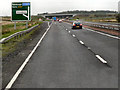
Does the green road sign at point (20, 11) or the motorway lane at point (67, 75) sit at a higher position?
the green road sign at point (20, 11)

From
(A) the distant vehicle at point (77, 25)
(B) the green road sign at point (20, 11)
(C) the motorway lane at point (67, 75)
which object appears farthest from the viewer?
(A) the distant vehicle at point (77, 25)

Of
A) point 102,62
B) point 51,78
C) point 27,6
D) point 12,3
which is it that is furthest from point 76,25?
point 51,78

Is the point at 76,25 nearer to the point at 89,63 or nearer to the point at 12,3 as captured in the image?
the point at 12,3

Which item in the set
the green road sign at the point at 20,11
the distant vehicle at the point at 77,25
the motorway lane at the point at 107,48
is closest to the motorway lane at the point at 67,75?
the motorway lane at the point at 107,48

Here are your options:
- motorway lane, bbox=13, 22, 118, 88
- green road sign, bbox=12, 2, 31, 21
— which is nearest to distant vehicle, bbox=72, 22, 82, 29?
green road sign, bbox=12, 2, 31, 21

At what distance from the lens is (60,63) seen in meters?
7.78

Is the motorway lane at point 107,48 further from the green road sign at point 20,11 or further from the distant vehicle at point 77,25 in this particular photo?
the distant vehicle at point 77,25

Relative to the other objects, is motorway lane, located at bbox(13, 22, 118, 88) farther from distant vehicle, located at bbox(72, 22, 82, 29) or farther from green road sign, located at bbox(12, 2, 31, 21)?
distant vehicle, located at bbox(72, 22, 82, 29)

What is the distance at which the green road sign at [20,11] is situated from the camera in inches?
1051

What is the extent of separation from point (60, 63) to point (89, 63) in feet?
4.14

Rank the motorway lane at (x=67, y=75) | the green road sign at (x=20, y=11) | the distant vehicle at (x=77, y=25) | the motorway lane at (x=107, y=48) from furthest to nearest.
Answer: the distant vehicle at (x=77, y=25)
the green road sign at (x=20, y=11)
the motorway lane at (x=107, y=48)
the motorway lane at (x=67, y=75)

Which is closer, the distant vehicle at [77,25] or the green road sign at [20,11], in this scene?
the green road sign at [20,11]

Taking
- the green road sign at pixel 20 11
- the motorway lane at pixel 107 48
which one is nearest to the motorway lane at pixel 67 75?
the motorway lane at pixel 107 48

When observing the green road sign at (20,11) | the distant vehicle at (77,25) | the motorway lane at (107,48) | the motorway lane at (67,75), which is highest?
the green road sign at (20,11)
